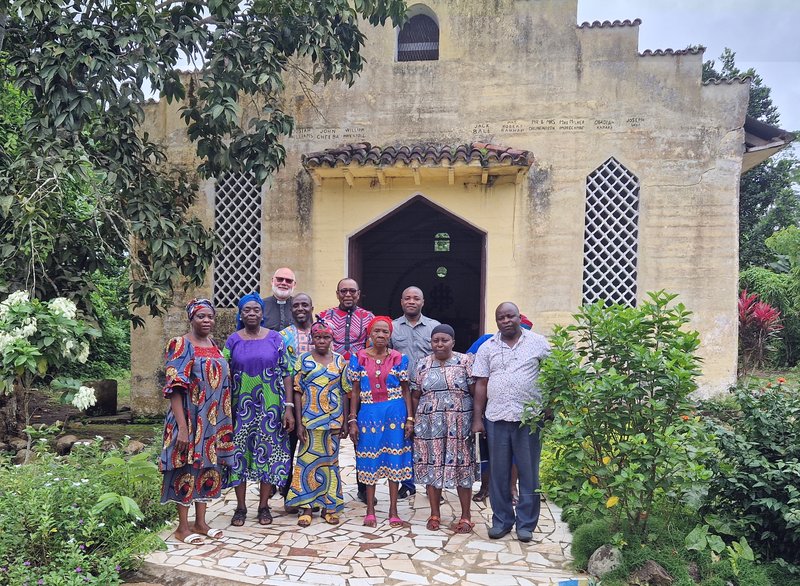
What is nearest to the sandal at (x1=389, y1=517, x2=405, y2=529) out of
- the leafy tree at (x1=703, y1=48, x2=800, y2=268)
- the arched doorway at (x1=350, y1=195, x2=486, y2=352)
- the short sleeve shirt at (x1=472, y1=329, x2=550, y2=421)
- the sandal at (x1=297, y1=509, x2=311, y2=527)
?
the sandal at (x1=297, y1=509, x2=311, y2=527)

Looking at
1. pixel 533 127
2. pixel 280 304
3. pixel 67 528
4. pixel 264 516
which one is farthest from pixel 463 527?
pixel 533 127

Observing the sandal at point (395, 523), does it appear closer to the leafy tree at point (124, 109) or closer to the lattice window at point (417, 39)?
the leafy tree at point (124, 109)

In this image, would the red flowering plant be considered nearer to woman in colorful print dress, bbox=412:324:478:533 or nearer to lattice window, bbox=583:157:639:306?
lattice window, bbox=583:157:639:306

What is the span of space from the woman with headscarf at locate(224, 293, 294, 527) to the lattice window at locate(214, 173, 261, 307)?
436 centimetres

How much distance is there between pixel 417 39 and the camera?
346 inches

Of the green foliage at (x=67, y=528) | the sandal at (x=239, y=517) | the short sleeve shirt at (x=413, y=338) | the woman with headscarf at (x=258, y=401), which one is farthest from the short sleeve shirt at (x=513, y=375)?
the green foliage at (x=67, y=528)

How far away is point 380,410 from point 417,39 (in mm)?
5999

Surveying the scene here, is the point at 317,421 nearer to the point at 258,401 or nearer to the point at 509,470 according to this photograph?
the point at 258,401

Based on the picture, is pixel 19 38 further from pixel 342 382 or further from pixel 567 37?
pixel 567 37

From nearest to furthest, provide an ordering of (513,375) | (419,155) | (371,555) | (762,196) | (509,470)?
1. (371,555)
2. (513,375)
3. (509,470)
4. (419,155)
5. (762,196)

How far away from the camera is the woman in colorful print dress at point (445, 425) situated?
14.9ft

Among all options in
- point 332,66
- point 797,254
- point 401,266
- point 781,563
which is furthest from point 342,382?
point 797,254

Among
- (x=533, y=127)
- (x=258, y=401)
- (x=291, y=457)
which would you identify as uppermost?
(x=533, y=127)

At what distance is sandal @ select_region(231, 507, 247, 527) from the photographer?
4.73 m
